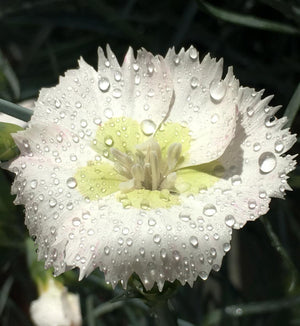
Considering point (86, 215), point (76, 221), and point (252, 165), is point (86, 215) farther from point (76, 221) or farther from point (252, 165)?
point (252, 165)

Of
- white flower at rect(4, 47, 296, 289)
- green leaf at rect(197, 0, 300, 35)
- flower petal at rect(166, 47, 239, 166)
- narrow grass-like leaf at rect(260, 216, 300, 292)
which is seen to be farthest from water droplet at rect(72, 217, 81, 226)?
green leaf at rect(197, 0, 300, 35)

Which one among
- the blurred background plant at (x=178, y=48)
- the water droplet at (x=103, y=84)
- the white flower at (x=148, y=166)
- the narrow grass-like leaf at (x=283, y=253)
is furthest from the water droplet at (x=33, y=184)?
the blurred background plant at (x=178, y=48)

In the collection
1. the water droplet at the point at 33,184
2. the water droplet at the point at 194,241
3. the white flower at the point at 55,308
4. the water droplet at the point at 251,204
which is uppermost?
the water droplet at the point at 251,204

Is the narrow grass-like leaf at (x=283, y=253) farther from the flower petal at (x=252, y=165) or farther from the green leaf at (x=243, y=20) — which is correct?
the green leaf at (x=243, y=20)

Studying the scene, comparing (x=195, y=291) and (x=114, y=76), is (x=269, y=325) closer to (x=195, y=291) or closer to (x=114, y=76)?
(x=195, y=291)

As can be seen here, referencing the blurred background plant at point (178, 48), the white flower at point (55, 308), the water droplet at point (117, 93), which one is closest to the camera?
the water droplet at point (117, 93)

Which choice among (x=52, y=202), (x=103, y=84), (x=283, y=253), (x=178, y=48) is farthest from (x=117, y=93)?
(x=178, y=48)
